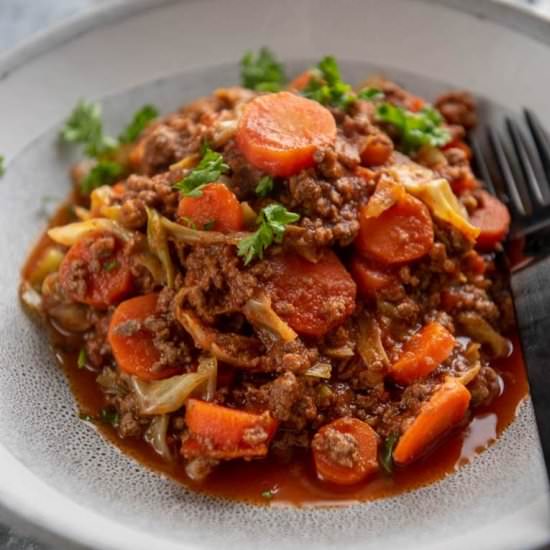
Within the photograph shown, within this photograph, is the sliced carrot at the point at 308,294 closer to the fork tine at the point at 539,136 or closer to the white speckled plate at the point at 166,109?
the white speckled plate at the point at 166,109

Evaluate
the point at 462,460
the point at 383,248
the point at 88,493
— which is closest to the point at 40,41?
the point at 383,248

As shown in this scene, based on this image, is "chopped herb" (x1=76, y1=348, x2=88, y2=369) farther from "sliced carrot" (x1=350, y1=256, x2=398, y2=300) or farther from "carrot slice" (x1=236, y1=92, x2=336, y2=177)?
"sliced carrot" (x1=350, y1=256, x2=398, y2=300)

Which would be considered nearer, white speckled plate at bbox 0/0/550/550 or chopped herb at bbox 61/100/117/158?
white speckled plate at bbox 0/0/550/550

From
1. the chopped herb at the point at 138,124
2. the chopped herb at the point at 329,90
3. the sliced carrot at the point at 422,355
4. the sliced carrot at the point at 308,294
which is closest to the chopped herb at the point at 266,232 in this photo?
the sliced carrot at the point at 308,294

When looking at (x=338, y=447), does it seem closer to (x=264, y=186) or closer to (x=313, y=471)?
(x=313, y=471)

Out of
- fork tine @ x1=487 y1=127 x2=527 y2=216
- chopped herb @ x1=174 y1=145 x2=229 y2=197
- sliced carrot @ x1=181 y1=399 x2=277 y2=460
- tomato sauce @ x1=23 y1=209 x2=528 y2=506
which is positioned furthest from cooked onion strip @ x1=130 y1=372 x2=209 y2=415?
fork tine @ x1=487 y1=127 x2=527 y2=216
